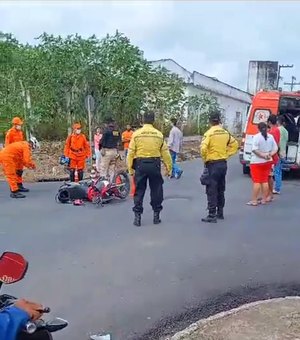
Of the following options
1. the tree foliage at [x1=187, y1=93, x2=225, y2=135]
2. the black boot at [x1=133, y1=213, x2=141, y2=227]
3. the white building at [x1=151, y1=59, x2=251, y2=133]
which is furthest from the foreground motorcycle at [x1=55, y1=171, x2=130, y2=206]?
the white building at [x1=151, y1=59, x2=251, y2=133]

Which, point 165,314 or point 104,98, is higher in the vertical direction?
point 104,98

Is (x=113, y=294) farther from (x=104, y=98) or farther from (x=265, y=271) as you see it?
(x=104, y=98)

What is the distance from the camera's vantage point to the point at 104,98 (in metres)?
22.5

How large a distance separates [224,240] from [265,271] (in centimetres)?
139

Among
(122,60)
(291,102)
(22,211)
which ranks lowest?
(22,211)

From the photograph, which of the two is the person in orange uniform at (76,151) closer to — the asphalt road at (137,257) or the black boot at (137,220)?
the asphalt road at (137,257)

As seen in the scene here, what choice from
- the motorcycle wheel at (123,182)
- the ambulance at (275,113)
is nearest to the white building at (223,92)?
the ambulance at (275,113)

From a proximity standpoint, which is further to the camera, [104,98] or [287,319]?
[104,98]

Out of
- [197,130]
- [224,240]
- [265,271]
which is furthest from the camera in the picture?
[197,130]

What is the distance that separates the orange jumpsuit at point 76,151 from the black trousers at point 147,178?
4.56m

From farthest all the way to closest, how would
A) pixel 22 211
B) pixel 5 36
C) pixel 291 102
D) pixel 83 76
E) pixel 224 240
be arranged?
pixel 5 36, pixel 83 76, pixel 291 102, pixel 22 211, pixel 224 240

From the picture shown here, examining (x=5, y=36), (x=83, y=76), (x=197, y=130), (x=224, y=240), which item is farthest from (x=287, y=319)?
(x=197, y=130)

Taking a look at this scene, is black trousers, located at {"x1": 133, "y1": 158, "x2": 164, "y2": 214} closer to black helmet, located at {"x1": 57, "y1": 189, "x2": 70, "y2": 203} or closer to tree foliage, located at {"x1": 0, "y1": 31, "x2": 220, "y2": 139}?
black helmet, located at {"x1": 57, "y1": 189, "x2": 70, "y2": 203}

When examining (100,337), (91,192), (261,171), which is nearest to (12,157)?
(91,192)
